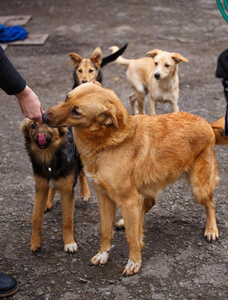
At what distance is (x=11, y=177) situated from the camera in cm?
499

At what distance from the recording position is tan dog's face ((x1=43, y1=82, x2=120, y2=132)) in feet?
9.75

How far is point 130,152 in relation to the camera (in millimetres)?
3303

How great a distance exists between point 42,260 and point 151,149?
1.39m

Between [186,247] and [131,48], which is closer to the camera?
[186,247]

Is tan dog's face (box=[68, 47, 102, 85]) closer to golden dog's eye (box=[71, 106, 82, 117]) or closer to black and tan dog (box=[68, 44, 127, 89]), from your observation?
black and tan dog (box=[68, 44, 127, 89])

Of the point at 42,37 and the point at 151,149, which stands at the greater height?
the point at 151,149

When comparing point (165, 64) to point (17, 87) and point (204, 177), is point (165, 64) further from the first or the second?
point (17, 87)

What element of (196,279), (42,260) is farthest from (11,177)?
(196,279)

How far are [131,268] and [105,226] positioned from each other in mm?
412

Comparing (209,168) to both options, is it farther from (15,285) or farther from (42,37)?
(42,37)

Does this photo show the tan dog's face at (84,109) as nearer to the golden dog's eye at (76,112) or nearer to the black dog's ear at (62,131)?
the golden dog's eye at (76,112)

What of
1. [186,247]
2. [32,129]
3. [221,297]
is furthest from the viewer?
[186,247]

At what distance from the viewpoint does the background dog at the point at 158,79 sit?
6023mm

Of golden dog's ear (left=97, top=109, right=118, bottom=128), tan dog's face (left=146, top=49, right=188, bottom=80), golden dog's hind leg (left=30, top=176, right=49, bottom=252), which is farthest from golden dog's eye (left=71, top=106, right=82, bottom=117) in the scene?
tan dog's face (left=146, top=49, right=188, bottom=80)
